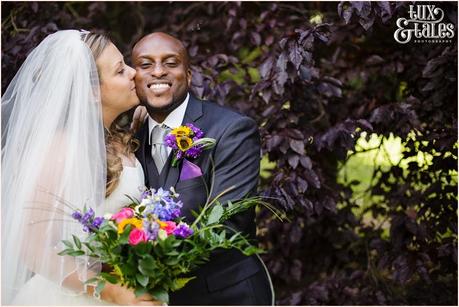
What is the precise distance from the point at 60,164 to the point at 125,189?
389 millimetres

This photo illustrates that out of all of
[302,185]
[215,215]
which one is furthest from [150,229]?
[302,185]

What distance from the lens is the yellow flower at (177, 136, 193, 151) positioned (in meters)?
3.05

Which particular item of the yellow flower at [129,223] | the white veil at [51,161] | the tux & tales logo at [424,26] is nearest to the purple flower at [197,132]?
the white veil at [51,161]

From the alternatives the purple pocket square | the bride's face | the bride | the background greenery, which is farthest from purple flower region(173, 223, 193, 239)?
the background greenery

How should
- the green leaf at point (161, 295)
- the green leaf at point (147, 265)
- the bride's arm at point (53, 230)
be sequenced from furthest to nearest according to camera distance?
the bride's arm at point (53, 230) → the green leaf at point (161, 295) → the green leaf at point (147, 265)

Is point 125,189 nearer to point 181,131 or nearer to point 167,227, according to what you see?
point 181,131

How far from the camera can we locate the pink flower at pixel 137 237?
2.45 m

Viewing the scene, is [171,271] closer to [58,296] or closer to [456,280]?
[58,296]

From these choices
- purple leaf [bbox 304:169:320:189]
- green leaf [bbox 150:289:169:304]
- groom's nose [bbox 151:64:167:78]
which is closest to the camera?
green leaf [bbox 150:289:169:304]

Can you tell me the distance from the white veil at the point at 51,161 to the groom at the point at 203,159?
29 cm

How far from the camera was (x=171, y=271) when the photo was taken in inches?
101

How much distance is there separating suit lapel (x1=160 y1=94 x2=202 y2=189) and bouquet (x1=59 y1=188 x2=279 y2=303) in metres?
0.48

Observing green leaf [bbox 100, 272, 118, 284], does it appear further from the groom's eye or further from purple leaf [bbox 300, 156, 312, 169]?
purple leaf [bbox 300, 156, 312, 169]

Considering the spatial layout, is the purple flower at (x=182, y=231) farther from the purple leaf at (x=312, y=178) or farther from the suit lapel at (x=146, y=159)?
the purple leaf at (x=312, y=178)
